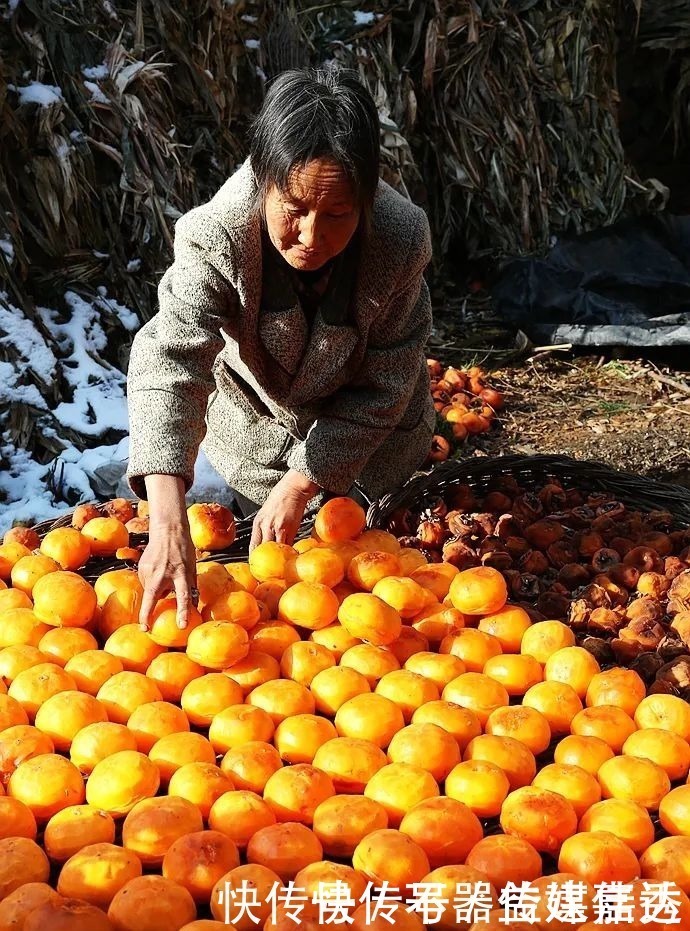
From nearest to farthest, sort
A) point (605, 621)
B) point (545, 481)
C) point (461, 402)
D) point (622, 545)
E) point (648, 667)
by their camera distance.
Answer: point (648, 667), point (605, 621), point (622, 545), point (545, 481), point (461, 402)

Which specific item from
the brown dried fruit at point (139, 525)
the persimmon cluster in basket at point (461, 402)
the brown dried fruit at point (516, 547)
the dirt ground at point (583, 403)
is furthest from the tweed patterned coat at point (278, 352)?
the dirt ground at point (583, 403)

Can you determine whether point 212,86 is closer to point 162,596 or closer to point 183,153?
point 183,153

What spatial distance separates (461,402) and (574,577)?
262cm

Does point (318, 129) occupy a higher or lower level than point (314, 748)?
higher

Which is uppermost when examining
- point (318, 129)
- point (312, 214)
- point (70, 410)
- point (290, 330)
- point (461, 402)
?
point (318, 129)

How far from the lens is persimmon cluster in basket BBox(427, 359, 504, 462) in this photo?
15.6 ft

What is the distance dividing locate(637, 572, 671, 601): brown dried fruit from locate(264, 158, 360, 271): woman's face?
111 cm

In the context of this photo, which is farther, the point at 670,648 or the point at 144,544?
the point at 144,544

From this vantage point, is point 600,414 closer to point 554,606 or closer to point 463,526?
point 463,526

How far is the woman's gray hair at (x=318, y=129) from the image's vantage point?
1.96 meters

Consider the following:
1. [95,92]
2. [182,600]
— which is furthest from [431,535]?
[95,92]

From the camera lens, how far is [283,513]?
2406 mm

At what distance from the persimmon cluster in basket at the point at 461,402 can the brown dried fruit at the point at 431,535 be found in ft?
6.13

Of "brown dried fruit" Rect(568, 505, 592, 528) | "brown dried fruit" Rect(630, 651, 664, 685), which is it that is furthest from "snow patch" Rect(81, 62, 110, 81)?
"brown dried fruit" Rect(630, 651, 664, 685)
